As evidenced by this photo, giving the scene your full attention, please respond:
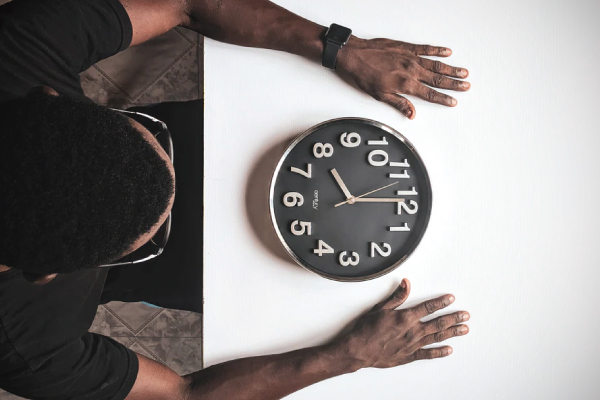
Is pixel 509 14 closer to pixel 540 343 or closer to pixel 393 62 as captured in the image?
pixel 393 62

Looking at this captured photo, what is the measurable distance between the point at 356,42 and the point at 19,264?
2.55 feet

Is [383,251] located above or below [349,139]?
below

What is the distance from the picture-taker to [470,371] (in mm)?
1061

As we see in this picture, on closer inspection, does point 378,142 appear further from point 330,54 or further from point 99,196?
point 99,196

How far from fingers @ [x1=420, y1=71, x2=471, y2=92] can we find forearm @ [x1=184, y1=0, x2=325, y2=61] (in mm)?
243

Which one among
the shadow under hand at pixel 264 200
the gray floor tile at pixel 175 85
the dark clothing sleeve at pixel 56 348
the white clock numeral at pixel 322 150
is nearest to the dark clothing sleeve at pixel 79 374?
the dark clothing sleeve at pixel 56 348

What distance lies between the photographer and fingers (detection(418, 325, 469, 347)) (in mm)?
1025

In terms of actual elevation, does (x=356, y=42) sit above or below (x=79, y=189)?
above

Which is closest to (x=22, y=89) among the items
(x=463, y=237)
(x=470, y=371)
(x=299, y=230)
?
(x=299, y=230)

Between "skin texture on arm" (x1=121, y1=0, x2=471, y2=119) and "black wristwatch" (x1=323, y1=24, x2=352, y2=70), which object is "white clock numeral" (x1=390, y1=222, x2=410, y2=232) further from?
"black wristwatch" (x1=323, y1=24, x2=352, y2=70)

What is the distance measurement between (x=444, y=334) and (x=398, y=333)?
11 cm

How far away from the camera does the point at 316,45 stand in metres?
0.99

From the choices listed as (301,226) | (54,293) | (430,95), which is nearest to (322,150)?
(301,226)

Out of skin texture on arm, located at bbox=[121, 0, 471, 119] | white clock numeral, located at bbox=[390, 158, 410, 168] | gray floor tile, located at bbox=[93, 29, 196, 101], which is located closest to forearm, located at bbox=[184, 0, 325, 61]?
skin texture on arm, located at bbox=[121, 0, 471, 119]
